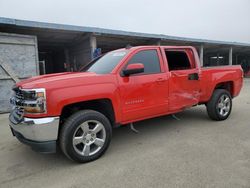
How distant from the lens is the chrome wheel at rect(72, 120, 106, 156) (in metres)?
3.18

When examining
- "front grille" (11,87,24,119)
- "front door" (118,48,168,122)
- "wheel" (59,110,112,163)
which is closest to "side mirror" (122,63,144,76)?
"front door" (118,48,168,122)

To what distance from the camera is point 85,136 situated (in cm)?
324

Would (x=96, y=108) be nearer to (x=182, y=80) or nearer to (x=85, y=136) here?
(x=85, y=136)

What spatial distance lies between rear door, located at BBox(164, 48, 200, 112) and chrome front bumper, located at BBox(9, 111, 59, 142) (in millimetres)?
2458

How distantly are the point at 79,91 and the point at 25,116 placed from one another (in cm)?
86

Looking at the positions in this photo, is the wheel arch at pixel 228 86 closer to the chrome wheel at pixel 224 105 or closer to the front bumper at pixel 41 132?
the chrome wheel at pixel 224 105

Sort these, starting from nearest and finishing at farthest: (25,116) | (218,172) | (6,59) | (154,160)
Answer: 1. (218,172)
2. (25,116)
3. (154,160)
4. (6,59)

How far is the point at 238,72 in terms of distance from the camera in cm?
568

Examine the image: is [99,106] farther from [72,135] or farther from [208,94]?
[208,94]

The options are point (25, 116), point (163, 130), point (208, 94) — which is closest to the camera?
point (25, 116)

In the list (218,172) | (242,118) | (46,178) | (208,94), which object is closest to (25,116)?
(46,178)

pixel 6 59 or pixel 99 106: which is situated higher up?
pixel 6 59

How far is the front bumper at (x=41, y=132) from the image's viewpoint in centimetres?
285

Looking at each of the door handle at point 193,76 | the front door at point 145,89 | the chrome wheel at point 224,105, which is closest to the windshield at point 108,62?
the front door at point 145,89
